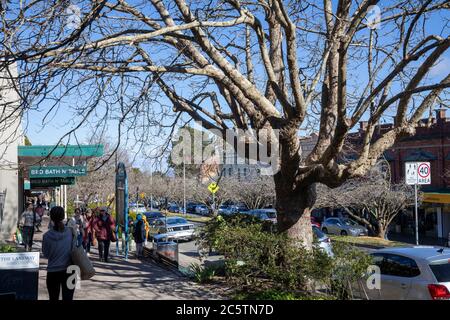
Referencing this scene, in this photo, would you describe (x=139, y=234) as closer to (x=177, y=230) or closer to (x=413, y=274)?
(x=413, y=274)

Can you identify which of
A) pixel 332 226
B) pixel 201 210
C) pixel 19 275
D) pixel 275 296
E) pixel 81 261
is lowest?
pixel 201 210

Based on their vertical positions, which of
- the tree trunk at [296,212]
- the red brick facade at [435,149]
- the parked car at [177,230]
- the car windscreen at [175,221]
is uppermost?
the red brick facade at [435,149]

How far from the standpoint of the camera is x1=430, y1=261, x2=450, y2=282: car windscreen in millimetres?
8141

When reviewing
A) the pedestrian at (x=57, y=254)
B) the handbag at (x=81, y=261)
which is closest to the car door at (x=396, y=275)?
the handbag at (x=81, y=261)

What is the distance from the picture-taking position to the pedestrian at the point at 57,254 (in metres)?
6.41

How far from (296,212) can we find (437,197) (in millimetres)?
25552

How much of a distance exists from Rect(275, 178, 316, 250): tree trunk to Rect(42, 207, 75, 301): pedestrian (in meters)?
4.98

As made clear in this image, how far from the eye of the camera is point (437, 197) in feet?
107

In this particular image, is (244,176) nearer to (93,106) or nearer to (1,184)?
(1,184)

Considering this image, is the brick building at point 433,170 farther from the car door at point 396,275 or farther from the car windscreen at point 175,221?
the car door at point 396,275

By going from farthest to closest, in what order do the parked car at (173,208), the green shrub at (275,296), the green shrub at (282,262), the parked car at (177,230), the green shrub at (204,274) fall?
the parked car at (173,208)
the parked car at (177,230)
the green shrub at (204,274)
the green shrub at (282,262)
the green shrub at (275,296)

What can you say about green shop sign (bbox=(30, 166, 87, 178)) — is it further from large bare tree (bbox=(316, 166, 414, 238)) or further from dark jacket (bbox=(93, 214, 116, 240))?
large bare tree (bbox=(316, 166, 414, 238))

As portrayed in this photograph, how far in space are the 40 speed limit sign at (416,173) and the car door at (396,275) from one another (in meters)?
4.97

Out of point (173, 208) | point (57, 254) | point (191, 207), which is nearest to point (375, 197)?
point (57, 254)
